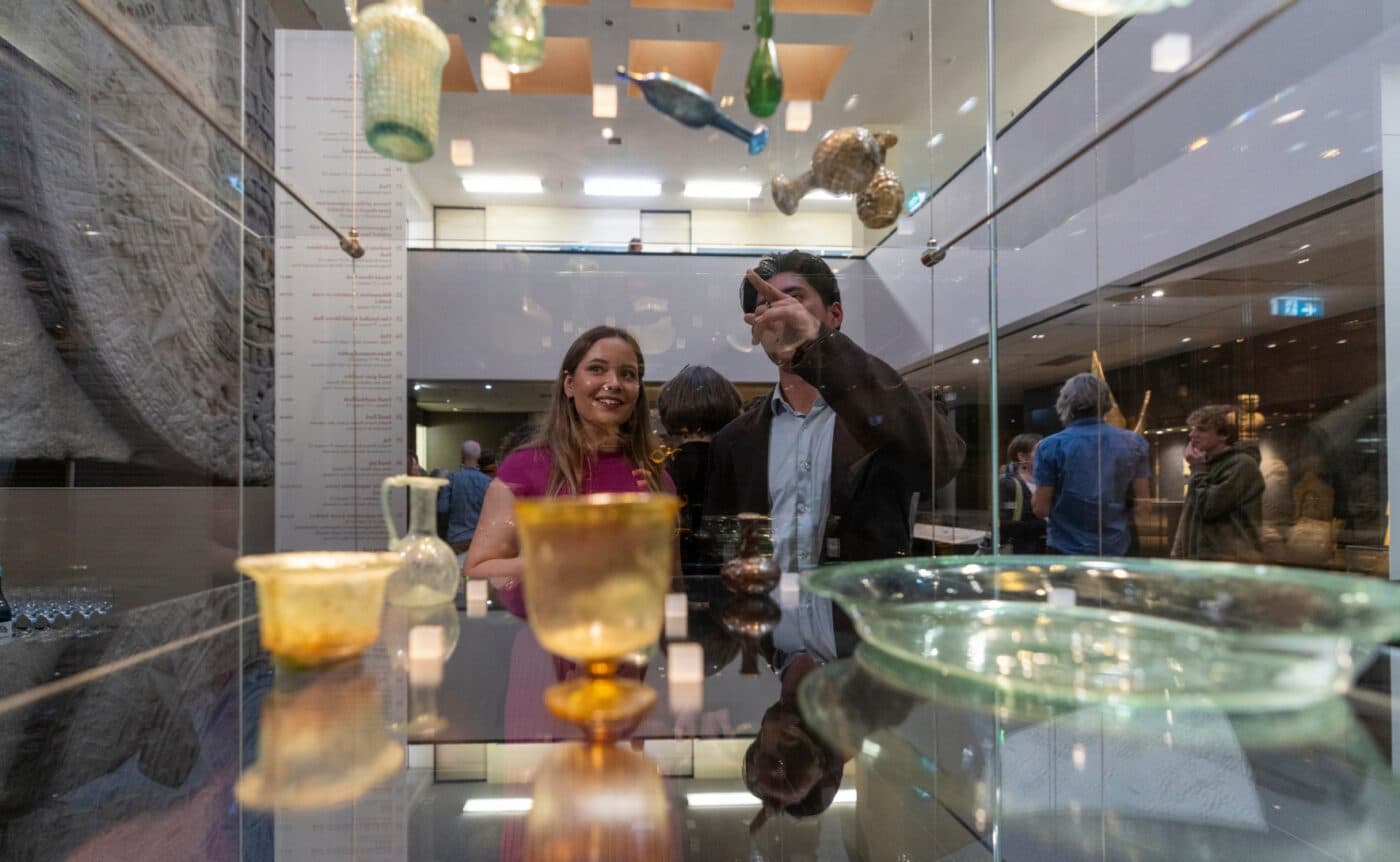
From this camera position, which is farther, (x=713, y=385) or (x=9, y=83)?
(x=713, y=385)

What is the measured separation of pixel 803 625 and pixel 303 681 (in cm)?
51

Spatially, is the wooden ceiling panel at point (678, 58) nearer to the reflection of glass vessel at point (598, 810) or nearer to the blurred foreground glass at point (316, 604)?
the blurred foreground glass at point (316, 604)

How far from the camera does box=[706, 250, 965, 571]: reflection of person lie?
157 cm

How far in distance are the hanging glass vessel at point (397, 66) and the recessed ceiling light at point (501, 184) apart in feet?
3.98

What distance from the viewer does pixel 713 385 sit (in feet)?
6.20

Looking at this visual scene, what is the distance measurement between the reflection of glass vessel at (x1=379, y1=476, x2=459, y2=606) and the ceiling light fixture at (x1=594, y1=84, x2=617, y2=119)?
128 cm

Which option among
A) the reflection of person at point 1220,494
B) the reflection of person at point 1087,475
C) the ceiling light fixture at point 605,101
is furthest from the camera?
the reflection of person at point 1087,475

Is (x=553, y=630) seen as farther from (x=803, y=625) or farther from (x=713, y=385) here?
(x=713, y=385)

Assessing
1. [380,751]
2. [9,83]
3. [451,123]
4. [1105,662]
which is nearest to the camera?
[380,751]

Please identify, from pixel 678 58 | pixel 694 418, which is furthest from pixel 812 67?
pixel 694 418

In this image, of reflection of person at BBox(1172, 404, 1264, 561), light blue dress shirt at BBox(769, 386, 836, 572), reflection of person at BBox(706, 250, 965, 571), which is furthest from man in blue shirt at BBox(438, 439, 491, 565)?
reflection of person at BBox(1172, 404, 1264, 561)

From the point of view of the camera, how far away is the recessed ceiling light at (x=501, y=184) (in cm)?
204

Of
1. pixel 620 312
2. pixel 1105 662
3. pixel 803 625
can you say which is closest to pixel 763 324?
pixel 620 312

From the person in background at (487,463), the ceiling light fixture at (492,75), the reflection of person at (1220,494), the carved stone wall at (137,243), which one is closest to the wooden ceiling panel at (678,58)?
the ceiling light fixture at (492,75)
